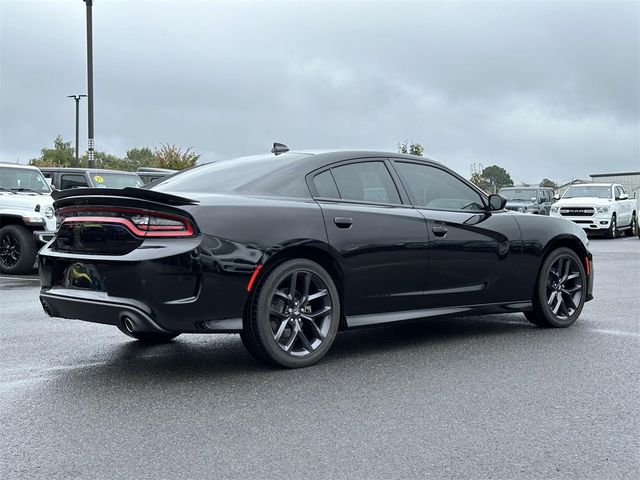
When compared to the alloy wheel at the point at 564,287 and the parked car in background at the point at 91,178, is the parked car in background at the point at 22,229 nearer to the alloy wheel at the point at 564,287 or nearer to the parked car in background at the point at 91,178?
the parked car in background at the point at 91,178

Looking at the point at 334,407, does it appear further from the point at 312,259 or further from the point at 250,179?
the point at 250,179

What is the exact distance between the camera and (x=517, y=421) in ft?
14.3

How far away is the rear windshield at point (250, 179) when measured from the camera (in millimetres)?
5691

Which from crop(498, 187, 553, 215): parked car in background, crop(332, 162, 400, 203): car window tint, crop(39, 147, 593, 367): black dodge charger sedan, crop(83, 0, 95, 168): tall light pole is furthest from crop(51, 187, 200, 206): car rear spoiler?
crop(498, 187, 553, 215): parked car in background

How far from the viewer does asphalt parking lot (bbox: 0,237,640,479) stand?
3.70 m

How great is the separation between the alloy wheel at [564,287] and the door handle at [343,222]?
2.39m

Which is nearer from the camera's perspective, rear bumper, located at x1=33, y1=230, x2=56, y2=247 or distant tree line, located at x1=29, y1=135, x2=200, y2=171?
rear bumper, located at x1=33, y1=230, x2=56, y2=247

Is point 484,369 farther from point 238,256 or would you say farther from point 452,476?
point 452,476

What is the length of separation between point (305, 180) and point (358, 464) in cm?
260

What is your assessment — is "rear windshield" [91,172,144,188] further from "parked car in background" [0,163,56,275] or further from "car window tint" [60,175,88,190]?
"parked car in background" [0,163,56,275]

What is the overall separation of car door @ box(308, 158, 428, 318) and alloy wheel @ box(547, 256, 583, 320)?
5.58 ft

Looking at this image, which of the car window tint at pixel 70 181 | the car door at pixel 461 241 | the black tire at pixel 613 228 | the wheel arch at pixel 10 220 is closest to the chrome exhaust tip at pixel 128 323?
the car door at pixel 461 241

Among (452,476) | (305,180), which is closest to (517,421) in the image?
(452,476)

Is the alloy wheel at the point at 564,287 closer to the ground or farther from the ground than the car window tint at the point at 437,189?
closer to the ground
